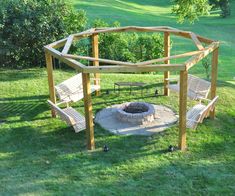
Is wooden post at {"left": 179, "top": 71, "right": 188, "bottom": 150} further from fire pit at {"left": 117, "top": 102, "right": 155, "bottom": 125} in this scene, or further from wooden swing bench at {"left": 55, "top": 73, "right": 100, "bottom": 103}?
wooden swing bench at {"left": 55, "top": 73, "right": 100, "bottom": 103}

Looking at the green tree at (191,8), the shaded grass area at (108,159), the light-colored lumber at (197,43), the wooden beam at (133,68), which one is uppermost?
the green tree at (191,8)

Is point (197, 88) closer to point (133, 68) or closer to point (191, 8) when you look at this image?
point (133, 68)

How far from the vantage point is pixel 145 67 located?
951 cm

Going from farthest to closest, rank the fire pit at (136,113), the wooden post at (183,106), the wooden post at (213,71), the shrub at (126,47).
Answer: the shrub at (126,47), the fire pit at (136,113), the wooden post at (213,71), the wooden post at (183,106)

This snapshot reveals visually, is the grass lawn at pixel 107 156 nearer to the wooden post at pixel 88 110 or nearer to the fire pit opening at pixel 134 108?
the wooden post at pixel 88 110

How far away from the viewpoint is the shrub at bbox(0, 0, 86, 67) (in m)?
16.9

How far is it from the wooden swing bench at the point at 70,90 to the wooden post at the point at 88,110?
2.28 m

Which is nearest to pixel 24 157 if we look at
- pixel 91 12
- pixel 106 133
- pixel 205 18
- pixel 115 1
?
pixel 106 133

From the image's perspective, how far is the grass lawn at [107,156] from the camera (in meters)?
8.72

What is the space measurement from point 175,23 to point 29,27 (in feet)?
74.1

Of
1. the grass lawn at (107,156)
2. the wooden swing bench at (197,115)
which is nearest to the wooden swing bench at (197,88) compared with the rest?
the grass lawn at (107,156)

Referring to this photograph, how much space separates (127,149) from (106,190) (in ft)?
6.42

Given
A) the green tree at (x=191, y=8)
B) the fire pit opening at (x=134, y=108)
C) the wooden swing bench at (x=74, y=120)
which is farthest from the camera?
the green tree at (x=191, y=8)

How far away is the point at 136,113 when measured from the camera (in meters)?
12.0
